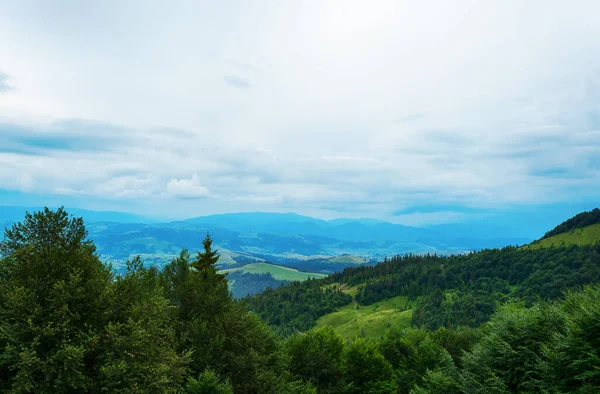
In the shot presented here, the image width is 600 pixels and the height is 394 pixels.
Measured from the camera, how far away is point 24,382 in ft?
58.5

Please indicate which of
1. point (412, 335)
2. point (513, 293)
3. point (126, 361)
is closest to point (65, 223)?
point (126, 361)

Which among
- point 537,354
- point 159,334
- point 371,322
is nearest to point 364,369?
point 537,354

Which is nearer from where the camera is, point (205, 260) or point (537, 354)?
point (537, 354)

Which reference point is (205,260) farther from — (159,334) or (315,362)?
(315,362)

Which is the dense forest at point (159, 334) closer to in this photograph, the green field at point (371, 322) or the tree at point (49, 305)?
the tree at point (49, 305)

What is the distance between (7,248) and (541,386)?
122 feet

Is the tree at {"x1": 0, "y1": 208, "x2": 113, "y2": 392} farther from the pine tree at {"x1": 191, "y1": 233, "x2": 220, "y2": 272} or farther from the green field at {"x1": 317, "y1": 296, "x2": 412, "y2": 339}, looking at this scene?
the green field at {"x1": 317, "y1": 296, "x2": 412, "y2": 339}

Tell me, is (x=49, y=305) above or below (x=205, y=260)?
below

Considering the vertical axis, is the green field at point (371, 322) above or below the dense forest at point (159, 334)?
below

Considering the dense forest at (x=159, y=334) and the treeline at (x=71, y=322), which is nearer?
the treeline at (x=71, y=322)

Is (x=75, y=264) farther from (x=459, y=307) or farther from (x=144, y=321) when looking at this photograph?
(x=459, y=307)

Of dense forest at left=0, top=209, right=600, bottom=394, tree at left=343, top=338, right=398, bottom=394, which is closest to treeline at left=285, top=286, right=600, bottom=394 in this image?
dense forest at left=0, top=209, right=600, bottom=394

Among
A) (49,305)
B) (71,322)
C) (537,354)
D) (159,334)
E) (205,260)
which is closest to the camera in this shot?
(49,305)

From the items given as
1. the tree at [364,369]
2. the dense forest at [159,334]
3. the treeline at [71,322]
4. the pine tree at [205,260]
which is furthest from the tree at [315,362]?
the treeline at [71,322]
